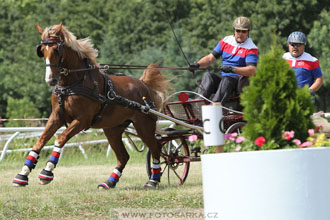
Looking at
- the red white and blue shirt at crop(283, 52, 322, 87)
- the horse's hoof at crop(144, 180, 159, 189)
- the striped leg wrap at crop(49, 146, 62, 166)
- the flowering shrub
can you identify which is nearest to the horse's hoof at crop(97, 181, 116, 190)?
the horse's hoof at crop(144, 180, 159, 189)

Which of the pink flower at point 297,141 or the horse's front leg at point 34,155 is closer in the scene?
the pink flower at point 297,141

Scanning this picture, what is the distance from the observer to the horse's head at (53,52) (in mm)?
8203

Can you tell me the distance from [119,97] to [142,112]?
2.10ft

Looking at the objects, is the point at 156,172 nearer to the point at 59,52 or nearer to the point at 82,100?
the point at 82,100

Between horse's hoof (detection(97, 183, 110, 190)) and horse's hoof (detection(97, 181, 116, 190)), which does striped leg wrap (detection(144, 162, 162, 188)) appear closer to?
horse's hoof (detection(97, 181, 116, 190))

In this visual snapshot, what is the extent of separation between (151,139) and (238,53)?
5.99 ft

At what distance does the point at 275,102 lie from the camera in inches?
194

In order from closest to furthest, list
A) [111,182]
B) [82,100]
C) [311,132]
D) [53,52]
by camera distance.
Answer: [311,132]
[53,52]
[82,100]
[111,182]

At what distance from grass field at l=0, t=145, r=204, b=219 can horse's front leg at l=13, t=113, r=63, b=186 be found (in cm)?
22

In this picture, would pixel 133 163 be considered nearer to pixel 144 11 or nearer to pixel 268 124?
pixel 268 124

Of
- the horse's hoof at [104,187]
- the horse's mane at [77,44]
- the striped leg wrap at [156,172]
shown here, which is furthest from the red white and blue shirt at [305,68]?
the horse's hoof at [104,187]

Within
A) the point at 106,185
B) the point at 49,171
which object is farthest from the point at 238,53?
the point at 49,171

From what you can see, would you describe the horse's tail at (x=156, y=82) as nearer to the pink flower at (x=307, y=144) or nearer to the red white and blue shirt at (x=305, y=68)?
the red white and blue shirt at (x=305, y=68)

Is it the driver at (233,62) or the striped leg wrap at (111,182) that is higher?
the driver at (233,62)
